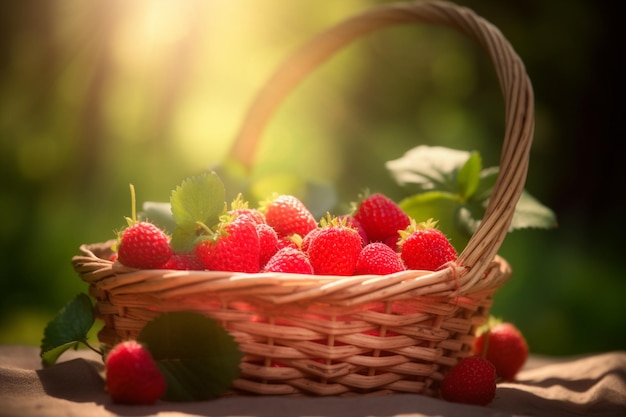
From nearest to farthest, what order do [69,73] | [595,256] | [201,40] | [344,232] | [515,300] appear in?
1. [344,232]
2. [515,300]
3. [595,256]
4. [69,73]
5. [201,40]

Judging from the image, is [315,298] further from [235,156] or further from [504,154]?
[235,156]

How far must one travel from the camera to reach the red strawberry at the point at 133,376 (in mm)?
854

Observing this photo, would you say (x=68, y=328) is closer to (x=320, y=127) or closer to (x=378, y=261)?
(x=378, y=261)

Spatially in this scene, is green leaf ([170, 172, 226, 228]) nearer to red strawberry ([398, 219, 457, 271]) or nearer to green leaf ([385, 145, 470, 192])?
red strawberry ([398, 219, 457, 271])

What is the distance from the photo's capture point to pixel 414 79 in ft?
10.4

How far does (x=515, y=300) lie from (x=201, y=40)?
1.90 meters

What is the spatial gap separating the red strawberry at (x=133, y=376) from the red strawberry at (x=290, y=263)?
0.22 metres

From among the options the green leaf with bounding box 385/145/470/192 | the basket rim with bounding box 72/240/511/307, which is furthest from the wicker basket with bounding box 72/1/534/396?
the green leaf with bounding box 385/145/470/192

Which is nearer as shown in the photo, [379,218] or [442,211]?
[379,218]

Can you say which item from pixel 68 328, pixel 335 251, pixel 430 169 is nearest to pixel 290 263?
pixel 335 251

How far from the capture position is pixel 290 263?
99 cm

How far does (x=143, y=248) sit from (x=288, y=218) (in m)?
0.32

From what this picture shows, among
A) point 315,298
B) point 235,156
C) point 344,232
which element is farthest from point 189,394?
point 235,156

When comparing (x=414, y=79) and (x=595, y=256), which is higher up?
(x=414, y=79)
